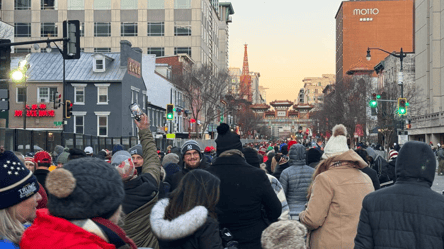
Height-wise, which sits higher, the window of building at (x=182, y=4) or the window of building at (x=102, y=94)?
the window of building at (x=182, y=4)

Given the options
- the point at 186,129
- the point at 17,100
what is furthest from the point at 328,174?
the point at 186,129

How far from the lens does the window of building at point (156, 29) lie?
83438 millimetres

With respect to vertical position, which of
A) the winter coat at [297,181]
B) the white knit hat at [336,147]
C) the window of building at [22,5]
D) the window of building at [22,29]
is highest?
the window of building at [22,5]

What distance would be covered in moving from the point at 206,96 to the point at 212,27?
3918 cm

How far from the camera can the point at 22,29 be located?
80.6 meters

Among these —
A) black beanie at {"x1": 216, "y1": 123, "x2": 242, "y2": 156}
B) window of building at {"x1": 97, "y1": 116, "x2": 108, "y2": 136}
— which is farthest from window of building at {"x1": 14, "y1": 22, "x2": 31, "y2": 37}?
black beanie at {"x1": 216, "y1": 123, "x2": 242, "y2": 156}

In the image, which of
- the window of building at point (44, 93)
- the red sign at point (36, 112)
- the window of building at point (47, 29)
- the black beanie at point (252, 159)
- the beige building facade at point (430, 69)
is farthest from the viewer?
the window of building at point (47, 29)

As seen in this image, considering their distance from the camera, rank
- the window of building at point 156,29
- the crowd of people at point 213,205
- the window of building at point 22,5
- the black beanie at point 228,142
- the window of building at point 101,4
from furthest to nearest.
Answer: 1. the window of building at point 156,29
2. the window of building at point 101,4
3. the window of building at point 22,5
4. the black beanie at point 228,142
5. the crowd of people at point 213,205

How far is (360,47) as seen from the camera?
139000 mm

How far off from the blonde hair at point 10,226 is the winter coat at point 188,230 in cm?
123

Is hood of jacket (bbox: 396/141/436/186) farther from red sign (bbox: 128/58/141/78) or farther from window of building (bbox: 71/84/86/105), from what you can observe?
red sign (bbox: 128/58/141/78)

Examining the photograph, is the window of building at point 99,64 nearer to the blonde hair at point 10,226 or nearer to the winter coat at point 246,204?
the winter coat at point 246,204

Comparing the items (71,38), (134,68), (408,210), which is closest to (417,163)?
(408,210)

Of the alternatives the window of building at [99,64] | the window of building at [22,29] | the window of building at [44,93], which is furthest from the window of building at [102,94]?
the window of building at [22,29]
